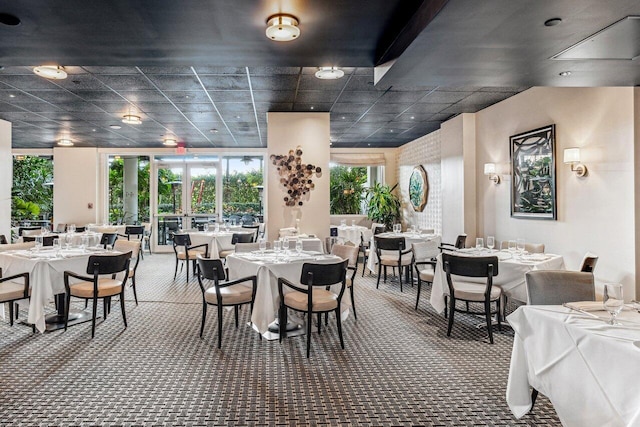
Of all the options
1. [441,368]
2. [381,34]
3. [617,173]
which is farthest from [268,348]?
[617,173]

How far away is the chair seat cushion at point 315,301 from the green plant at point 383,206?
7250 millimetres

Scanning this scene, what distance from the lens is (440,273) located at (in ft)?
14.9

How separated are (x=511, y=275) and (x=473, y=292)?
55cm

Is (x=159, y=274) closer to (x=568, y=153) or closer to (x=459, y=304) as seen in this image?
(x=459, y=304)

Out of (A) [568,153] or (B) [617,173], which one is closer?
(B) [617,173]

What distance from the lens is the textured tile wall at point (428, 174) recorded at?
920 cm

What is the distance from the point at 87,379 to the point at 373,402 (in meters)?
2.30

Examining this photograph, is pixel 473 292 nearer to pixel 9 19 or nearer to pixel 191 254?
pixel 9 19

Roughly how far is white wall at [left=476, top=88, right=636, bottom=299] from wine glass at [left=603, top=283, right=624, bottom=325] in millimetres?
2948

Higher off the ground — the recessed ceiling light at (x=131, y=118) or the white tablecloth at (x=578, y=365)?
the recessed ceiling light at (x=131, y=118)

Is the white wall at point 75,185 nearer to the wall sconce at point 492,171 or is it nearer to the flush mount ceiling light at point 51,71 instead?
the flush mount ceiling light at point 51,71

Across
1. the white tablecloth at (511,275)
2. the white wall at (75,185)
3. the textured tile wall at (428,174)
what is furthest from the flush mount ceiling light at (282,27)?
the white wall at (75,185)

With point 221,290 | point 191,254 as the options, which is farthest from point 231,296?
point 191,254

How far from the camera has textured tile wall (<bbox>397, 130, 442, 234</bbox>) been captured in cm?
920
